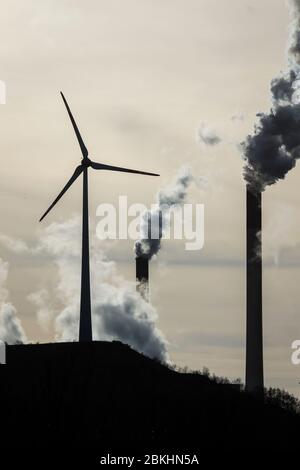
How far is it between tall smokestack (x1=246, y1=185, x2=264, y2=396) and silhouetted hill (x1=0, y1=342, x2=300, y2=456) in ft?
40.7

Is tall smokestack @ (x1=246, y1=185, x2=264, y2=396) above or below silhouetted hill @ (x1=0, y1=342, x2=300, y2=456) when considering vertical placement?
above

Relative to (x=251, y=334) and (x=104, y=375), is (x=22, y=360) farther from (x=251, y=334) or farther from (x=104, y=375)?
(x=251, y=334)

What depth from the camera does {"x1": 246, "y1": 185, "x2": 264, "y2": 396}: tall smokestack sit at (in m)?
133

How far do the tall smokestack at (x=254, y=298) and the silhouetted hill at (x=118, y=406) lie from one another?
12390 millimetres

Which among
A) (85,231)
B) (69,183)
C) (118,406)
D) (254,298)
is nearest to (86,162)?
(69,183)

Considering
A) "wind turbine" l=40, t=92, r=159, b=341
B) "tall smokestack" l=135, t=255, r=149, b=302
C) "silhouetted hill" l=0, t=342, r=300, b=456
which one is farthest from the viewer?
"tall smokestack" l=135, t=255, r=149, b=302

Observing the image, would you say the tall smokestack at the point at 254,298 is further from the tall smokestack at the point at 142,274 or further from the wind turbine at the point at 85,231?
the wind turbine at the point at 85,231

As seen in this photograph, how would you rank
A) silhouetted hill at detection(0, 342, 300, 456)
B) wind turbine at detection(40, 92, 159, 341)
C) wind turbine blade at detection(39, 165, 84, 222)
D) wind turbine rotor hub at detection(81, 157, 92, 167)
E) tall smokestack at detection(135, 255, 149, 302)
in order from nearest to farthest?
silhouetted hill at detection(0, 342, 300, 456) < wind turbine at detection(40, 92, 159, 341) < wind turbine blade at detection(39, 165, 84, 222) < wind turbine rotor hub at detection(81, 157, 92, 167) < tall smokestack at detection(135, 255, 149, 302)

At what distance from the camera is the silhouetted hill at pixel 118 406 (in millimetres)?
105000

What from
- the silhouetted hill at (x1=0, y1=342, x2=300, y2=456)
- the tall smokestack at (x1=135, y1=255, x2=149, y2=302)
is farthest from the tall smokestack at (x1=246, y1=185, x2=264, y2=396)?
the tall smokestack at (x1=135, y1=255, x2=149, y2=302)

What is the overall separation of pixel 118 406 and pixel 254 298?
25.9 metres

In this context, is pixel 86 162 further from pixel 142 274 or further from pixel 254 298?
pixel 142 274

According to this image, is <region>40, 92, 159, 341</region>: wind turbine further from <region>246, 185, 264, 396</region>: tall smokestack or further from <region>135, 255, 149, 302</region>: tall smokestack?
<region>135, 255, 149, 302</region>: tall smokestack
